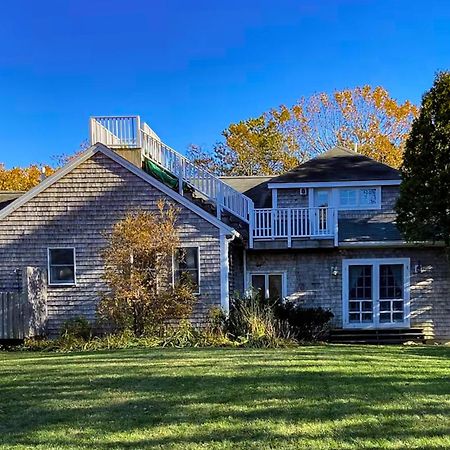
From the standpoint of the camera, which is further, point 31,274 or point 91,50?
point 91,50

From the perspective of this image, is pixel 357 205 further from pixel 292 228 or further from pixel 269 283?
pixel 269 283

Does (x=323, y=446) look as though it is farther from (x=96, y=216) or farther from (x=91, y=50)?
(x=91, y=50)

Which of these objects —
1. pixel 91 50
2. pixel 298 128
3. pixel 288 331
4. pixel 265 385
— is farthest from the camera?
pixel 298 128

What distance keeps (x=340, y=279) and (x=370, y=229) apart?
1874 mm

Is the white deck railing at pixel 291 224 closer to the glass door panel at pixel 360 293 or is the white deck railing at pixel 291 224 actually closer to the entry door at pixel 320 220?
the entry door at pixel 320 220

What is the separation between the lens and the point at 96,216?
14016mm

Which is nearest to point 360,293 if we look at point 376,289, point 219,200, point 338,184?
point 376,289

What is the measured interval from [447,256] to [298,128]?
760 inches

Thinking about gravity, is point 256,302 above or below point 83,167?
below

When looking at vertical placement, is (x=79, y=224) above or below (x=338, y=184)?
below

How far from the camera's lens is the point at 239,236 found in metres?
14.3

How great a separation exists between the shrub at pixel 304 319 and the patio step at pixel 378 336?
991mm

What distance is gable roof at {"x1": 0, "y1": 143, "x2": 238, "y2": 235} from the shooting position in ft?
45.3

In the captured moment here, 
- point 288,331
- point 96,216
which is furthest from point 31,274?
point 288,331
